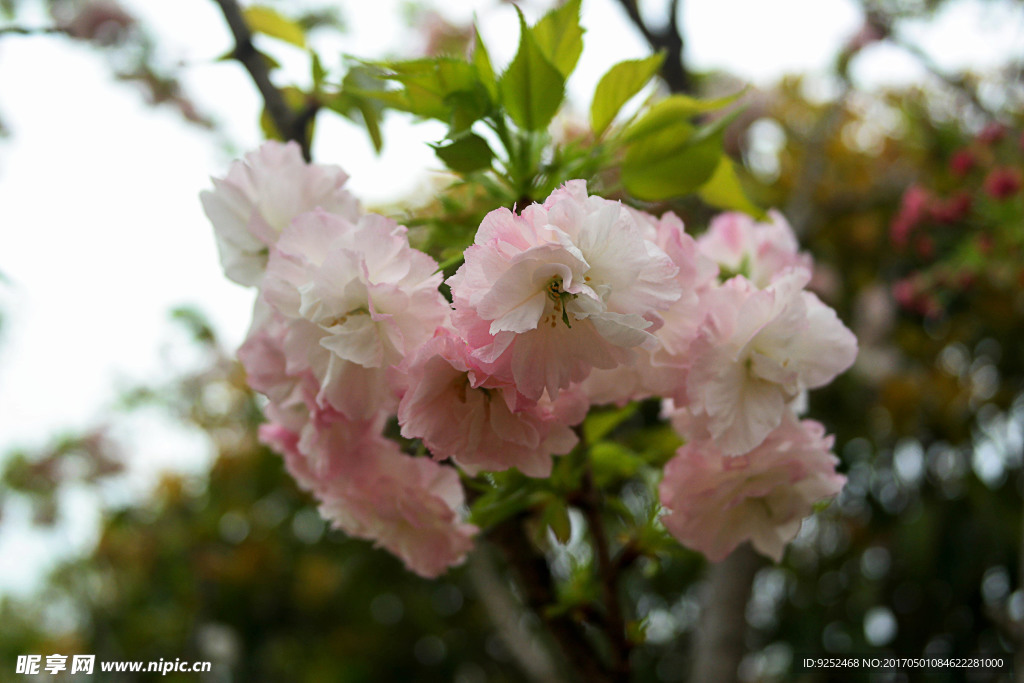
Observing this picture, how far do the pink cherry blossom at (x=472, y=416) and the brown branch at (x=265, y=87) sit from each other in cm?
31

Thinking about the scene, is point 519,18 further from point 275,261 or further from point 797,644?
point 797,644

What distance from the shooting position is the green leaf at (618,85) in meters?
0.42

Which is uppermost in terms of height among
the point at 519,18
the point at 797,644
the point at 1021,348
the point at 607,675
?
the point at 519,18

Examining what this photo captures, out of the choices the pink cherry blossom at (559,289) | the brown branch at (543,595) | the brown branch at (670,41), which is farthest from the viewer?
the brown branch at (670,41)

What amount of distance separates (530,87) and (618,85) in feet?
0.23

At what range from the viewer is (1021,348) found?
163cm

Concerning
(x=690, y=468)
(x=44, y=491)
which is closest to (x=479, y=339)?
(x=690, y=468)

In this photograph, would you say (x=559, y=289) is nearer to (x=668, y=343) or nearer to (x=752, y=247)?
(x=668, y=343)

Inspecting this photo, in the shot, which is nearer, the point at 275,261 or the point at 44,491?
the point at 275,261

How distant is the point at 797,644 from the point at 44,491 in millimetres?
2095

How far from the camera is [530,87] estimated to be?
0.39 metres

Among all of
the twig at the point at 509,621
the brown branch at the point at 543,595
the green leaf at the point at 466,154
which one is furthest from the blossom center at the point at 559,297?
the twig at the point at 509,621

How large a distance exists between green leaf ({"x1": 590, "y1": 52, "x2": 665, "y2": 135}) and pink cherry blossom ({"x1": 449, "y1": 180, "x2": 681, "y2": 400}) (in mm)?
164

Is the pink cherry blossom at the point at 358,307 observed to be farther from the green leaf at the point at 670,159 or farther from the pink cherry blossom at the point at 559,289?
the green leaf at the point at 670,159
